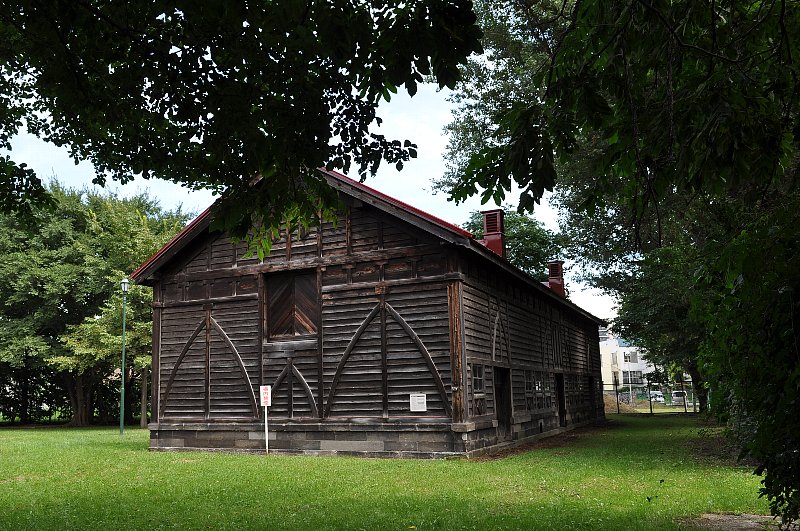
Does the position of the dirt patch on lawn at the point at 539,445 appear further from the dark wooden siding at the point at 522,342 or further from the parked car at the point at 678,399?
the parked car at the point at 678,399

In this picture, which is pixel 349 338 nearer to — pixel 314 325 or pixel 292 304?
pixel 314 325

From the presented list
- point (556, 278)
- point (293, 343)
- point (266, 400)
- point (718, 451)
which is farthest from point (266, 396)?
point (556, 278)

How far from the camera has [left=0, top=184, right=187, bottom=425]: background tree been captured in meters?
38.1

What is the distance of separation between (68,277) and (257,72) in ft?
119

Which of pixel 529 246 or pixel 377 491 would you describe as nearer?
pixel 377 491

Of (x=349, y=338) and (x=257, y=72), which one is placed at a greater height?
(x=257, y=72)

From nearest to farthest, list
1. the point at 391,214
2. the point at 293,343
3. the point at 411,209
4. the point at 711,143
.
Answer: the point at 711,143 < the point at 411,209 < the point at 391,214 < the point at 293,343

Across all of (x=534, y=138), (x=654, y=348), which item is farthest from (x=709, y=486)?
(x=654, y=348)

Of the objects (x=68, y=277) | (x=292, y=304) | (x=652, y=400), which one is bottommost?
(x=652, y=400)

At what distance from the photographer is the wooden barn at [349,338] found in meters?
17.1

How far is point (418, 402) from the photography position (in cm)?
1697

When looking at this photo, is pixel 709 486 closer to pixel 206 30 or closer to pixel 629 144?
pixel 629 144

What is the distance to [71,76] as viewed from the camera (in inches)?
274

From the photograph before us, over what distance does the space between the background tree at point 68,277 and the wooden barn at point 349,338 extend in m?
17.3
